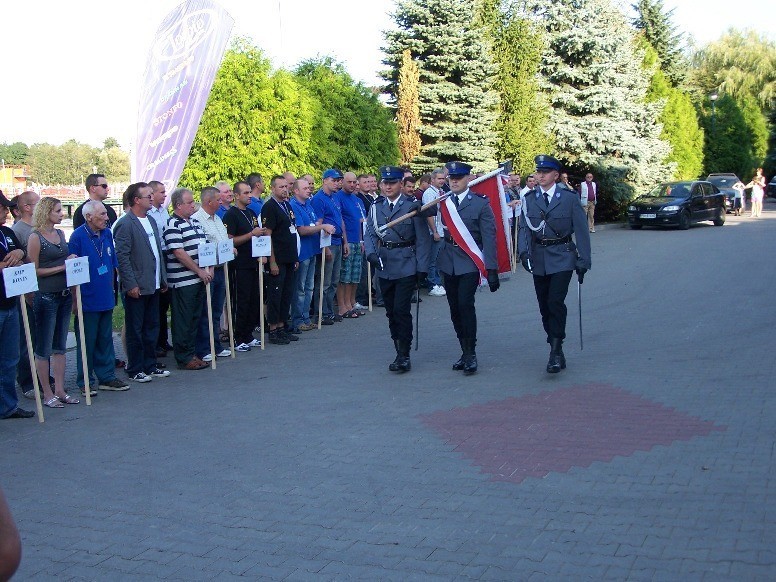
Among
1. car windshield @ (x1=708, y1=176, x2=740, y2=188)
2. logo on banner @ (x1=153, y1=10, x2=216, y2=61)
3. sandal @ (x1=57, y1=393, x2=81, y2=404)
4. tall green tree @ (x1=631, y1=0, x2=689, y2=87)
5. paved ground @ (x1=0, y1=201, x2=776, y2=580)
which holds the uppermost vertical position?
tall green tree @ (x1=631, y1=0, x2=689, y2=87)

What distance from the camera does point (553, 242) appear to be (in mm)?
9383

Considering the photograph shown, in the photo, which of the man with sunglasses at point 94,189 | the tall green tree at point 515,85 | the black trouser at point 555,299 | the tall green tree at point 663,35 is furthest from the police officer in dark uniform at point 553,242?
the tall green tree at point 663,35

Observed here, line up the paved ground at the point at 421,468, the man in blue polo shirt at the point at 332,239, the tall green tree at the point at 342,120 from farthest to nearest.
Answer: the tall green tree at the point at 342,120 → the man in blue polo shirt at the point at 332,239 → the paved ground at the point at 421,468

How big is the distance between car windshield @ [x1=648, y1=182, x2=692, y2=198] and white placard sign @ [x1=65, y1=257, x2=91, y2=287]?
26855 millimetres

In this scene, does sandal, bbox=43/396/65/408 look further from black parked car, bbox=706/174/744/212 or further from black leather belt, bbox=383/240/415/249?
black parked car, bbox=706/174/744/212

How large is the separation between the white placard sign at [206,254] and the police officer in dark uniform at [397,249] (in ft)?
5.84

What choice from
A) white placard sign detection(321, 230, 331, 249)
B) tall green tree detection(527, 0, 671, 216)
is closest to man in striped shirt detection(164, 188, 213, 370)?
white placard sign detection(321, 230, 331, 249)

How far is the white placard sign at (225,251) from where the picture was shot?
10.5 meters

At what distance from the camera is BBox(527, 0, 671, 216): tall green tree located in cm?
3528

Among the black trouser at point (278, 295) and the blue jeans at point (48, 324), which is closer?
the blue jeans at point (48, 324)

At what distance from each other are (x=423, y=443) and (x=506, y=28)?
29588 millimetres

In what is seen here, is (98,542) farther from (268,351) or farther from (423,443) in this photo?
(268,351)

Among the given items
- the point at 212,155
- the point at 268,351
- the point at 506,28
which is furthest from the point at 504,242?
the point at 506,28

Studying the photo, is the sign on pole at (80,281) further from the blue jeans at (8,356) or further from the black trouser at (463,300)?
the black trouser at (463,300)
